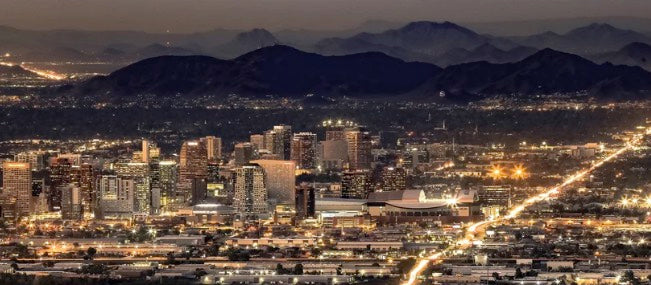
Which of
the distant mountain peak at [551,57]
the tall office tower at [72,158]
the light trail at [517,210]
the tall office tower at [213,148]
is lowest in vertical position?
the light trail at [517,210]

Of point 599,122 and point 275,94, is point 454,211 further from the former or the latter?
point 275,94

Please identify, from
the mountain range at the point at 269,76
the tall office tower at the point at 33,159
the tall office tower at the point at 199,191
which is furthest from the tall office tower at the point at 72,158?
the mountain range at the point at 269,76

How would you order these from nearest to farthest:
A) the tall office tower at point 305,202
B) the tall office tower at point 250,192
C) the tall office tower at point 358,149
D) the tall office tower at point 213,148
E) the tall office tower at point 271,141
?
the tall office tower at point 305,202 < the tall office tower at point 250,192 < the tall office tower at point 358,149 < the tall office tower at point 213,148 < the tall office tower at point 271,141

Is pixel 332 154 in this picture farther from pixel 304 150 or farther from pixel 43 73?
pixel 43 73

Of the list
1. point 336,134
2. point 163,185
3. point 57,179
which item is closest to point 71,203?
point 57,179

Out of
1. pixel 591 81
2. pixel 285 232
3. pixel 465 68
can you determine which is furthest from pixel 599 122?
pixel 285 232

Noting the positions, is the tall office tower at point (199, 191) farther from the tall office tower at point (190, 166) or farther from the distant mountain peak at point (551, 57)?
the distant mountain peak at point (551, 57)
